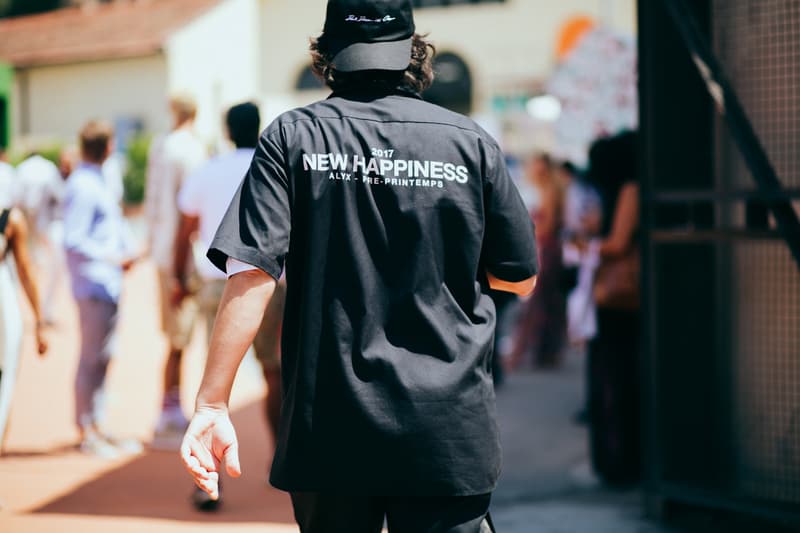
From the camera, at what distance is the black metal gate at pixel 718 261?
475 cm

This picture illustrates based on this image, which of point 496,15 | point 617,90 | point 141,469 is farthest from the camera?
point 496,15

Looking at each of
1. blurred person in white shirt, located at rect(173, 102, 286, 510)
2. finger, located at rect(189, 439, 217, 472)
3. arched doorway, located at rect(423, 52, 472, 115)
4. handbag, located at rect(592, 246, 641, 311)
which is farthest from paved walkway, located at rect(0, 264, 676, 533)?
arched doorway, located at rect(423, 52, 472, 115)

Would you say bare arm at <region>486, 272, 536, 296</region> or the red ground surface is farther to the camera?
the red ground surface

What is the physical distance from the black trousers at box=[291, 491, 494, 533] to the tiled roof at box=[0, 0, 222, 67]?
31483mm

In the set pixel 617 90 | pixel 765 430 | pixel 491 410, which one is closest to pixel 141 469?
pixel 765 430

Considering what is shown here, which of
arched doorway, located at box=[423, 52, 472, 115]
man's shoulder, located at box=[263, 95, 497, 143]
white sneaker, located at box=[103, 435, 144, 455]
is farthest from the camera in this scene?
arched doorway, located at box=[423, 52, 472, 115]

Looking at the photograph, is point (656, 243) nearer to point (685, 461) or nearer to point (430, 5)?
point (685, 461)

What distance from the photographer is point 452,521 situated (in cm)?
256

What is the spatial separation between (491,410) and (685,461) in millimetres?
2836

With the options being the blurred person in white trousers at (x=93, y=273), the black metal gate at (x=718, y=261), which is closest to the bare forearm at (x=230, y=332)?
the black metal gate at (x=718, y=261)

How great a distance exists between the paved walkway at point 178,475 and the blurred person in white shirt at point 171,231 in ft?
0.86

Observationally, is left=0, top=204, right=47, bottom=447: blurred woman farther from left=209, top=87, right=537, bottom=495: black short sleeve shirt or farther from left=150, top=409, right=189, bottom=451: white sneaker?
left=209, top=87, right=537, bottom=495: black short sleeve shirt

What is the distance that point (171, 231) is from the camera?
21.5 feet

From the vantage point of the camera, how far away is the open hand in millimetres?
2465
